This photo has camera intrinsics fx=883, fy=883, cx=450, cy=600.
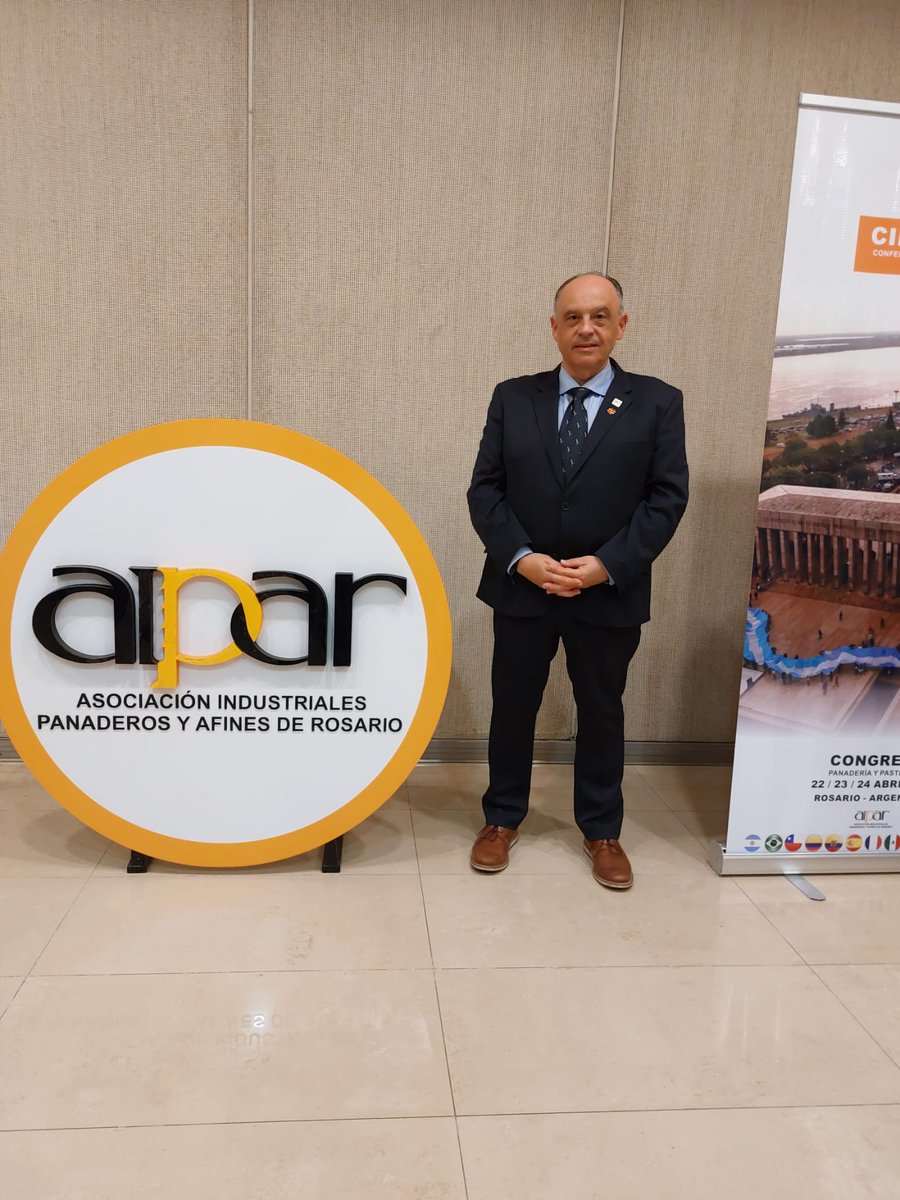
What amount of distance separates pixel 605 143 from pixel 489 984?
289 cm

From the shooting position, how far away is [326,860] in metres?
2.64

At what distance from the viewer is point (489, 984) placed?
2.11 metres

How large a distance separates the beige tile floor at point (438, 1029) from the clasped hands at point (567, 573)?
0.89 metres

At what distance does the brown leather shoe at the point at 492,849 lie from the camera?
2662 mm

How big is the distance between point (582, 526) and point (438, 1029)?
1355mm

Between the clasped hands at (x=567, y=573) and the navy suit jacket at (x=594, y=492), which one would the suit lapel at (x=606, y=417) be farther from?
the clasped hands at (x=567, y=573)

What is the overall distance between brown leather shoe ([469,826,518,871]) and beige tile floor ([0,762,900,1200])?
0.05 m

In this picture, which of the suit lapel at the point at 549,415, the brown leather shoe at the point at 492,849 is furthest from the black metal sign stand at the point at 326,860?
the suit lapel at the point at 549,415

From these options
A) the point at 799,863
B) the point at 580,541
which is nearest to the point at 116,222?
the point at 580,541

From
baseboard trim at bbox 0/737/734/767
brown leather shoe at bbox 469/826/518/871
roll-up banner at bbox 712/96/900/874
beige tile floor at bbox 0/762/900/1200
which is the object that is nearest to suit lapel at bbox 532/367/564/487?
roll-up banner at bbox 712/96/900/874

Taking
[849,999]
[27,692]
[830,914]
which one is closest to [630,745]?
[830,914]

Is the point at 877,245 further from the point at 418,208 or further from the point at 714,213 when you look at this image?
the point at 418,208

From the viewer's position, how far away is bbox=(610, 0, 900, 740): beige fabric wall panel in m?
3.25

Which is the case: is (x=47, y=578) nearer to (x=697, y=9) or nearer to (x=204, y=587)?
(x=204, y=587)
